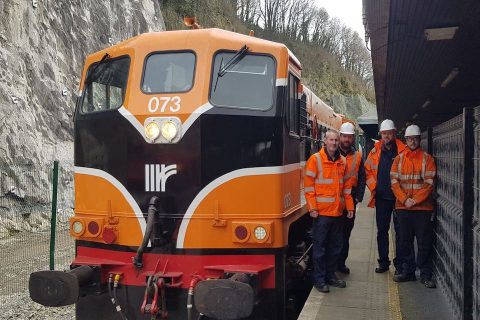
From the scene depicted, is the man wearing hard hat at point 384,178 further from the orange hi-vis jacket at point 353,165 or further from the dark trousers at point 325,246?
the dark trousers at point 325,246

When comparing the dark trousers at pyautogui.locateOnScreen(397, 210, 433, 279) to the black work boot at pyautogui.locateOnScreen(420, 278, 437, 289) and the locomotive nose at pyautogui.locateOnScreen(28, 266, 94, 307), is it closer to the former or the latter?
the black work boot at pyautogui.locateOnScreen(420, 278, 437, 289)

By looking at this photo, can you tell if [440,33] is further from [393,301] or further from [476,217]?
[393,301]

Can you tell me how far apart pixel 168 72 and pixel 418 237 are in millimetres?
A: 3441

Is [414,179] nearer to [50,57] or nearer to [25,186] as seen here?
[25,186]

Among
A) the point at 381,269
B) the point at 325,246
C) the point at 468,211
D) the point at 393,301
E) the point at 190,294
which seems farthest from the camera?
the point at 381,269

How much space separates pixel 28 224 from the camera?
1177 centimetres

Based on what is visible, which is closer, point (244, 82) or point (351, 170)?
point (244, 82)

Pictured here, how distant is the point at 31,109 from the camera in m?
14.1

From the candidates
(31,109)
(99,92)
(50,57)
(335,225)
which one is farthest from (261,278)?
(50,57)

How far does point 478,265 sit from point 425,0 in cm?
225

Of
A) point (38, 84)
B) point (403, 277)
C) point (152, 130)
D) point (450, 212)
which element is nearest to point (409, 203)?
point (450, 212)

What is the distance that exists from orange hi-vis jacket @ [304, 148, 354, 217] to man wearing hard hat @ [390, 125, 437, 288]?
0.72 meters

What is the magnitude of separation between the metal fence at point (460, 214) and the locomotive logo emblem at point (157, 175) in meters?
2.56

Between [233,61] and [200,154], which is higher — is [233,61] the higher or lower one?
the higher one
